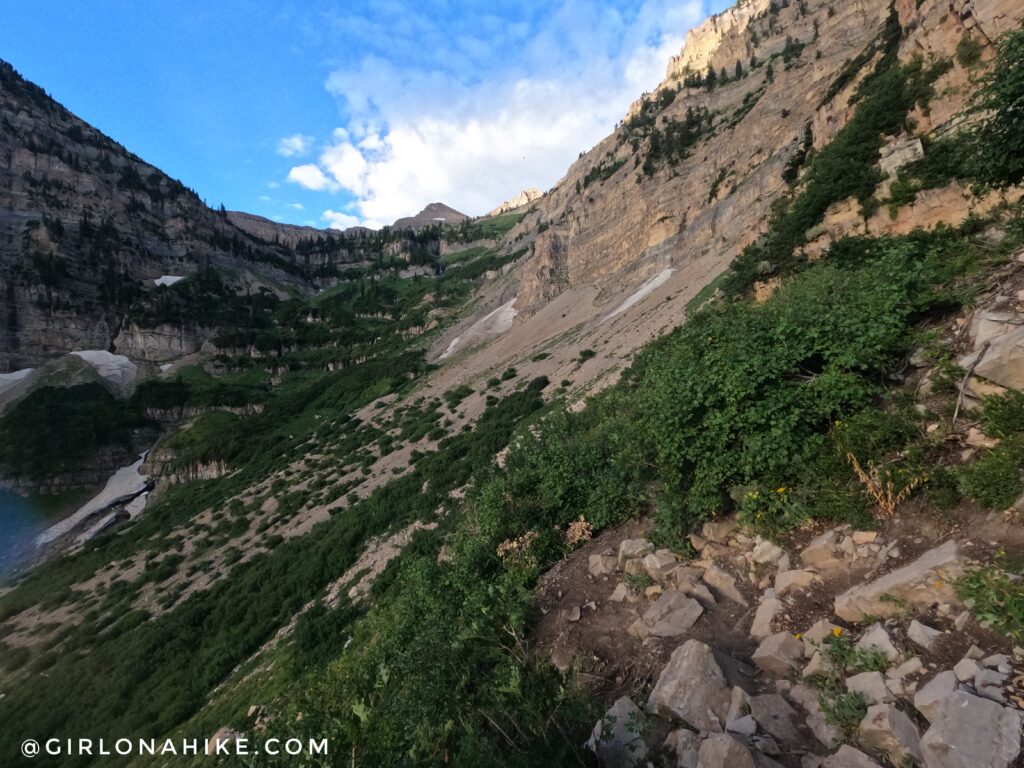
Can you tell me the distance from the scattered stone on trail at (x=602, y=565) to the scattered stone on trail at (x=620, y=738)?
2.23 metres

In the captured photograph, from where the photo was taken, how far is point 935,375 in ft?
16.1

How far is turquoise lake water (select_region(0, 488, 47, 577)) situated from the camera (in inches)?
1906

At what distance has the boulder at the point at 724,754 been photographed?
2916 mm

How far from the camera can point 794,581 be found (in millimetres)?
4336

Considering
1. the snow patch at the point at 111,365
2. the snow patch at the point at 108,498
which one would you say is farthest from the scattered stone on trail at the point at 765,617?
the snow patch at the point at 111,365

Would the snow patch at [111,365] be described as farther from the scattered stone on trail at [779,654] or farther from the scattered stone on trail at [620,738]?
the scattered stone on trail at [779,654]

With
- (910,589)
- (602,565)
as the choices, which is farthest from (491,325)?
(910,589)


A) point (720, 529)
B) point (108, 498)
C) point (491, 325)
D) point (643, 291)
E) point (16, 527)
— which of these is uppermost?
point (16, 527)

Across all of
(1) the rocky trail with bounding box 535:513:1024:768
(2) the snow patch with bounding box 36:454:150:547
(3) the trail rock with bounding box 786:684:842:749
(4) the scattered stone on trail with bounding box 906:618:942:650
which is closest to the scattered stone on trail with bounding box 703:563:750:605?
(1) the rocky trail with bounding box 535:513:1024:768

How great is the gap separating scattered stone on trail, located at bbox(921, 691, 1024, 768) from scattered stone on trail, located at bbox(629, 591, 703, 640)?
208cm

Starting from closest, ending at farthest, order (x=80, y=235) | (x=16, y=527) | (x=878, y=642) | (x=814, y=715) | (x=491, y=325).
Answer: (x=814, y=715)
(x=878, y=642)
(x=16, y=527)
(x=491, y=325)
(x=80, y=235)

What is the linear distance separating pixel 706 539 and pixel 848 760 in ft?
9.28

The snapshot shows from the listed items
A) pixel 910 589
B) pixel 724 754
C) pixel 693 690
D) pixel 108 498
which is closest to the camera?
pixel 724 754

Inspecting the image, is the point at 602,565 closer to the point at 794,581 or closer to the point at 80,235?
the point at 794,581
